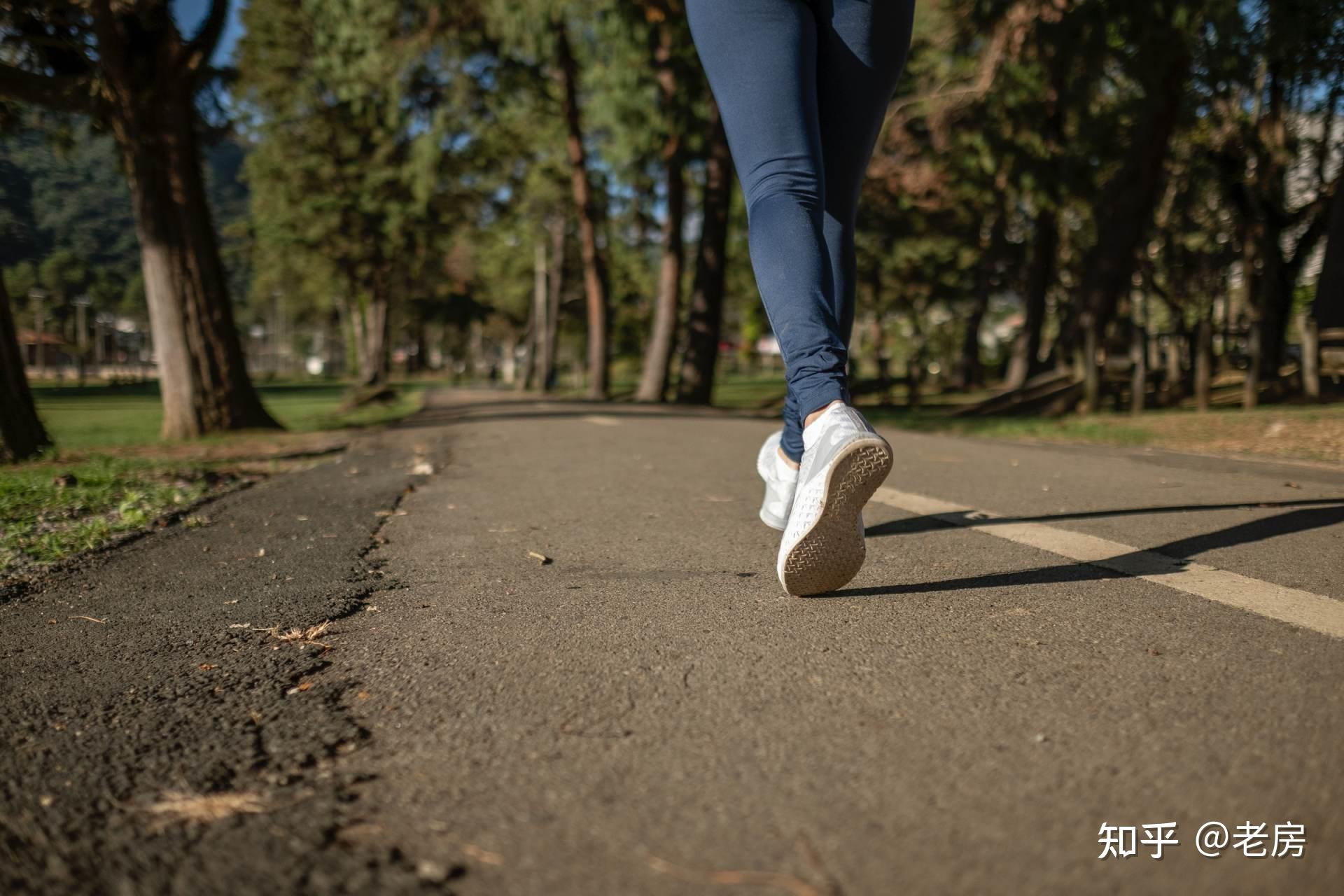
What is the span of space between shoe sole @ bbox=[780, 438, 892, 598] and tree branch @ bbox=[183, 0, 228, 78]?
1041 cm

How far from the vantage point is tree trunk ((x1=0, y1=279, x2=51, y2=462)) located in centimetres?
683

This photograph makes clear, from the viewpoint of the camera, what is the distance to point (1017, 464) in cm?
573

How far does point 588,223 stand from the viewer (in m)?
25.4

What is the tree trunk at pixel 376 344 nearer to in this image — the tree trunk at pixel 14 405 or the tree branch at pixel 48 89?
the tree branch at pixel 48 89

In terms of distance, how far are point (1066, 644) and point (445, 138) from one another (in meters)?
22.5

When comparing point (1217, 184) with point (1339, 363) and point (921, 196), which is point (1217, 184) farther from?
point (1339, 363)

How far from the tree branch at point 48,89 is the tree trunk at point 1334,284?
13926 mm

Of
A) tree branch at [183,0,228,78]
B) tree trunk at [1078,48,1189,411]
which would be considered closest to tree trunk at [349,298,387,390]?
tree branch at [183,0,228,78]

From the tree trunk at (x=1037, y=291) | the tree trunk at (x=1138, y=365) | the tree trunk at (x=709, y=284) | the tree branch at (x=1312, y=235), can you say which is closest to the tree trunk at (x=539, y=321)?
the tree trunk at (x=709, y=284)

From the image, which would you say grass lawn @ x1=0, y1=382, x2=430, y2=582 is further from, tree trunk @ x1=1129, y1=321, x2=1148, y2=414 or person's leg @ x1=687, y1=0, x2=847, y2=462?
tree trunk @ x1=1129, y1=321, x2=1148, y2=414

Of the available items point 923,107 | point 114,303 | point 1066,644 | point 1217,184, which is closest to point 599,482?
point 1066,644

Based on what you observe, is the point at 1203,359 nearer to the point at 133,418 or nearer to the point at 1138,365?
the point at 1138,365

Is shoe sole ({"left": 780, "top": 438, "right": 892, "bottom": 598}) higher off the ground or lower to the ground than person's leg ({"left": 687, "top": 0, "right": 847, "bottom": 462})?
lower

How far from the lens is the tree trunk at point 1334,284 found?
12.3 m
